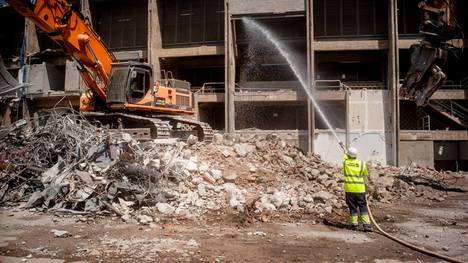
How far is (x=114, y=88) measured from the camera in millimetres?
12281

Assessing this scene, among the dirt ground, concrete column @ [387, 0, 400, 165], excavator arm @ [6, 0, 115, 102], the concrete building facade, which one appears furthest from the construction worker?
concrete column @ [387, 0, 400, 165]

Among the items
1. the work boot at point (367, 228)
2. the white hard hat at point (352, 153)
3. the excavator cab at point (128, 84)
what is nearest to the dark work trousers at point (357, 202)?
the work boot at point (367, 228)

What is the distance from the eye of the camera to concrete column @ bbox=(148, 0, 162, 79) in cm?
2091

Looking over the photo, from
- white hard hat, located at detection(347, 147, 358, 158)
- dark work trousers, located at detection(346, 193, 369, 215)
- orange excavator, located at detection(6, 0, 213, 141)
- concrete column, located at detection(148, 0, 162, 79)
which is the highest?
concrete column, located at detection(148, 0, 162, 79)

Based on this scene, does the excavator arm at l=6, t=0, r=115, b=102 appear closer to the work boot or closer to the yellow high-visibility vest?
the yellow high-visibility vest

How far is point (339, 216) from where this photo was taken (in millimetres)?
8125

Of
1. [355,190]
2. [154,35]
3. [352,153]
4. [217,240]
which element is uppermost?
[154,35]

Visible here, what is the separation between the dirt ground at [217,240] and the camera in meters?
5.32

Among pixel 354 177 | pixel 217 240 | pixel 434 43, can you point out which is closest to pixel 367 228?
pixel 354 177

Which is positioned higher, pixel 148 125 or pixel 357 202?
pixel 148 125

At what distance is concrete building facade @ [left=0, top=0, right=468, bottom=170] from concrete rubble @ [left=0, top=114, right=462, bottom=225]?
594 cm

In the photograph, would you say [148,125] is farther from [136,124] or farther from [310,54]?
[310,54]

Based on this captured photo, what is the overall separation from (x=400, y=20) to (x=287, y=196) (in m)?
16.0

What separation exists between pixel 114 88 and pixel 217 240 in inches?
311
